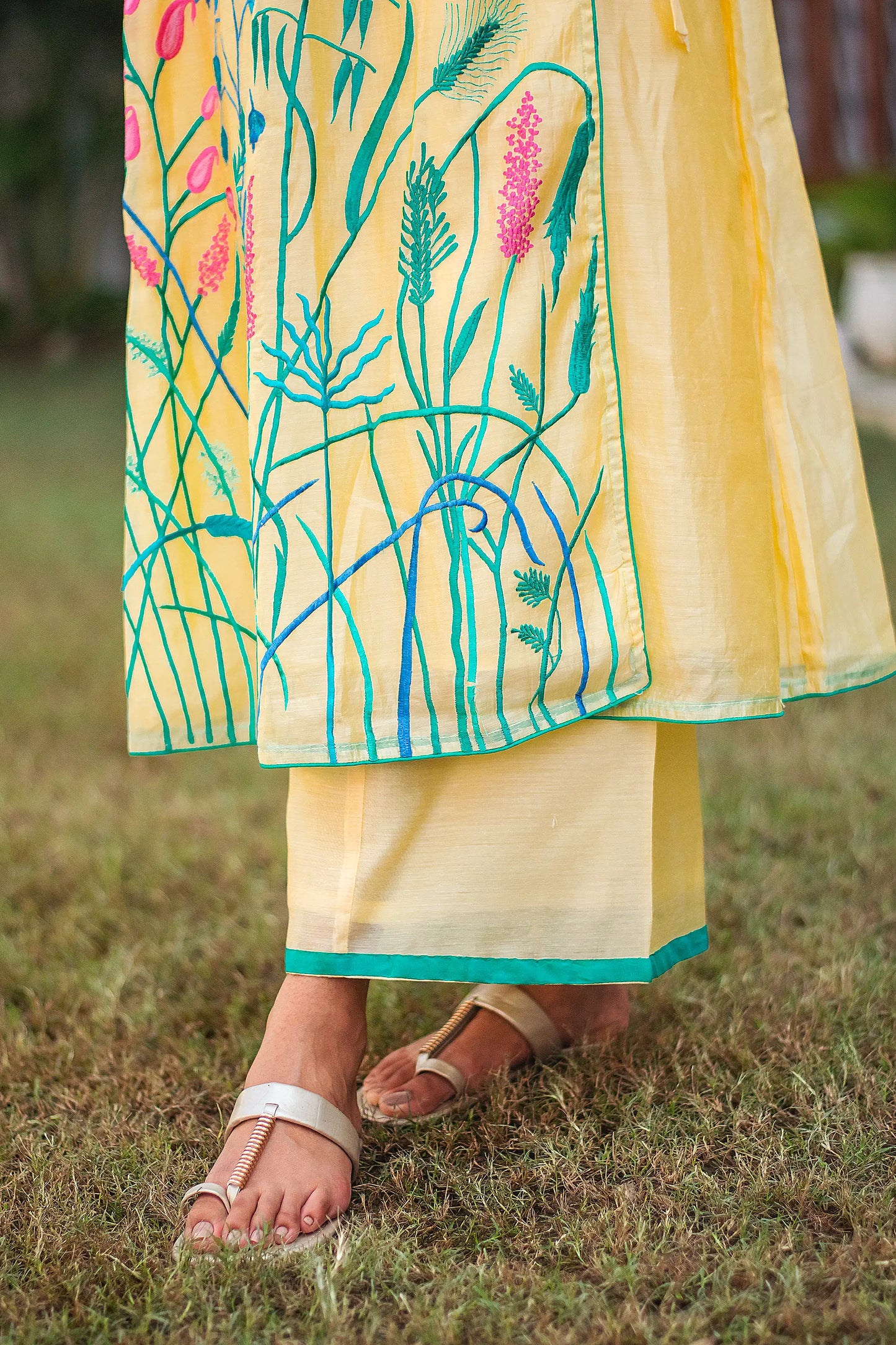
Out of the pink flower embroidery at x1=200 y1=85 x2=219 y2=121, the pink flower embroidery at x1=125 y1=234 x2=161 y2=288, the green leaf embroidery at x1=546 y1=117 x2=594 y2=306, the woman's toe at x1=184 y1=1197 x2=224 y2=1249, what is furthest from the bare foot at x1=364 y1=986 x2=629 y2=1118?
the pink flower embroidery at x1=200 y1=85 x2=219 y2=121

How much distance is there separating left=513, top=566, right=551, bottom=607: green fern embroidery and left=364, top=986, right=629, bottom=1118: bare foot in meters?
0.46

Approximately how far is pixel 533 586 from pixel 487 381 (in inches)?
6.5

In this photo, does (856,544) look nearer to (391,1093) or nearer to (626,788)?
(626,788)

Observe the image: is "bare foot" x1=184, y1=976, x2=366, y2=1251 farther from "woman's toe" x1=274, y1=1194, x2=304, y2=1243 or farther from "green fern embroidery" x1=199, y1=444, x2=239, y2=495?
"green fern embroidery" x1=199, y1=444, x2=239, y2=495

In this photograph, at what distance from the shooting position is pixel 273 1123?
40.2 inches

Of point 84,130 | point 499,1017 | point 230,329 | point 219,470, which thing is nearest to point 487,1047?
point 499,1017

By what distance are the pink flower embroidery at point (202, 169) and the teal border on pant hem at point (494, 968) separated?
72 centimetres

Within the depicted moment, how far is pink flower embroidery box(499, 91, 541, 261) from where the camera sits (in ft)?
3.21

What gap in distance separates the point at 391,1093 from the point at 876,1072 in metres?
0.45

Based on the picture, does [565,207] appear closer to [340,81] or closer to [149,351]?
[340,81]

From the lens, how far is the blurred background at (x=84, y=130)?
11.6 metres

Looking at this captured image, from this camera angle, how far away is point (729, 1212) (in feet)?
3.16

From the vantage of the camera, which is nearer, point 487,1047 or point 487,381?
point 487,381

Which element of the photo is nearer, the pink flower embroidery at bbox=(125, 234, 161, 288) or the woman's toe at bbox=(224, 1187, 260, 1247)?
the woman's toe at bbox=(224, 1187, 260, 1247)
